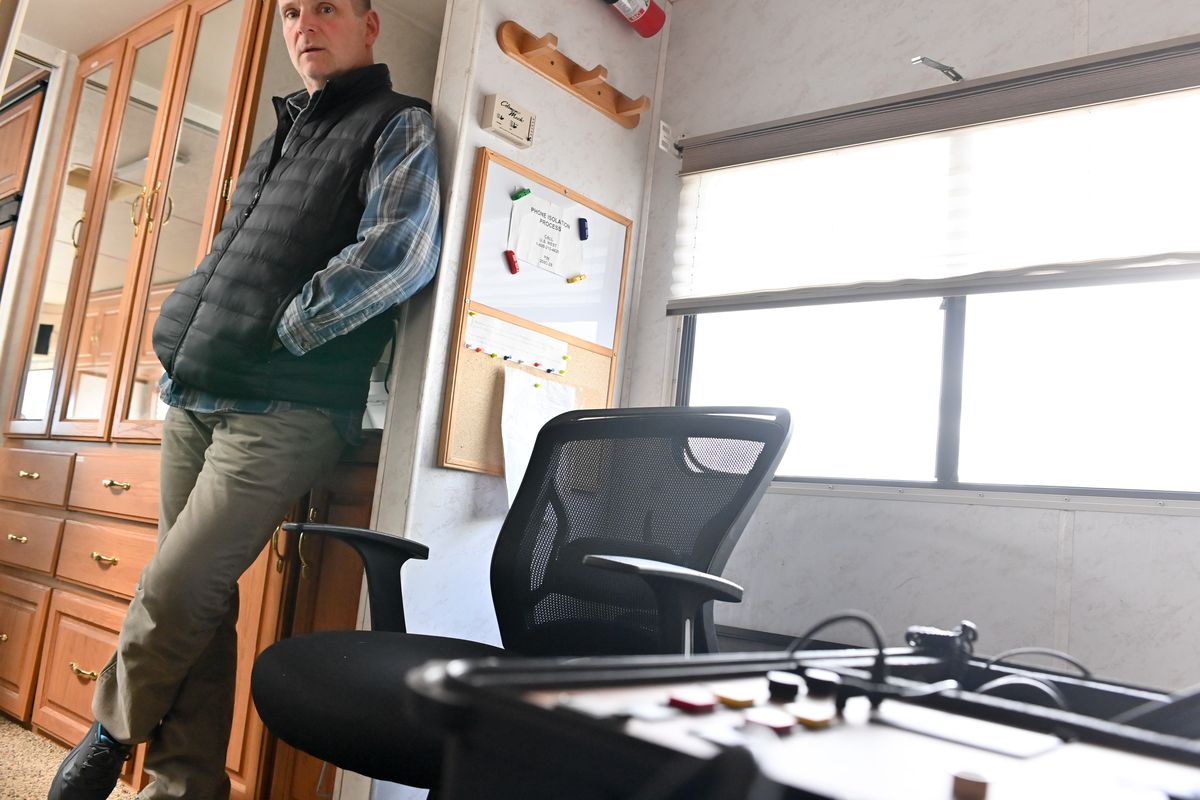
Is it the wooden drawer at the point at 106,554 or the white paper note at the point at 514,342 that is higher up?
the white paper note at the point at 514,342

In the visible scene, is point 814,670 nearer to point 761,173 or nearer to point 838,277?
point 838,277

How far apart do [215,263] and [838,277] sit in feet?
4.26

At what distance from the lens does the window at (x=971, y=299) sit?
1680 millimetres

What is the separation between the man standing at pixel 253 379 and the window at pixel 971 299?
82 cm

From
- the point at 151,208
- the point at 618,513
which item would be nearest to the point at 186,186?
the point at 151,208

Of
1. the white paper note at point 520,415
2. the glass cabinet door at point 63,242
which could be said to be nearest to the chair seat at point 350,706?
the white paper note at point 520,415

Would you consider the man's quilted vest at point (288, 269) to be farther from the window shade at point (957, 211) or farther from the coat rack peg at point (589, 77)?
the window shade at point (957, 211)

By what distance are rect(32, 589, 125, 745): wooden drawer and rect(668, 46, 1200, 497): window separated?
1509 millimetres

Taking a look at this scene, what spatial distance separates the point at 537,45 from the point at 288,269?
29.4 inches

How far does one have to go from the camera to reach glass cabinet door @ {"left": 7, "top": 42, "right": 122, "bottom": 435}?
279 cm

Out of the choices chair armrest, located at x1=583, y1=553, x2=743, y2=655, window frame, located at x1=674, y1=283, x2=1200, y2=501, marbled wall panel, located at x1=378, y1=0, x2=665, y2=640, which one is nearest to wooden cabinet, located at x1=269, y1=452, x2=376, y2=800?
marbled wall panel, located at x1=378, y1=0, x2=665, y2=640

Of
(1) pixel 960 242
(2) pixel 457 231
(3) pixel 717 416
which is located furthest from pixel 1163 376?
(2) pixel 457 231

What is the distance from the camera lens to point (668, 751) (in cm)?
42

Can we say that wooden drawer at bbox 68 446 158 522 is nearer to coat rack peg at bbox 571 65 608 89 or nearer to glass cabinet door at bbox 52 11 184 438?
glass cabinet door at bbox 52 11 184 438
